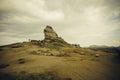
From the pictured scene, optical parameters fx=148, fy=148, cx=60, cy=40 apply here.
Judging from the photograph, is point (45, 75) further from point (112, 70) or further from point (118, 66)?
point (118, 66)

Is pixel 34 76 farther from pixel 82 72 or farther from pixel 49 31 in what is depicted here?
pixel 49 31

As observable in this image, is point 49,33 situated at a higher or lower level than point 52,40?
higher

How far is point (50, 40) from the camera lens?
42.6 m

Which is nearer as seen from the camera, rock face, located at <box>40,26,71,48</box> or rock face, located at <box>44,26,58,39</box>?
rock face, located at <box>40,26,71,48</box>

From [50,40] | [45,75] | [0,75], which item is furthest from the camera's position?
[50,40]

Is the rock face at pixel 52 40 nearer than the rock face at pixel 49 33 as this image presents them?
Yes

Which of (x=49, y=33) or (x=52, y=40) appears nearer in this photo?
(x=52, y=40)

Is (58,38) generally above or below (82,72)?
above

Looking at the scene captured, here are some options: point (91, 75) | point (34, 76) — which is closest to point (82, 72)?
point (91, 75)

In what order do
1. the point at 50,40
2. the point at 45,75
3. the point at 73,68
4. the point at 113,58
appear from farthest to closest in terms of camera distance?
the point at 50,40 → the point at 113,58 → the point at 73,68 → the point at 45,75

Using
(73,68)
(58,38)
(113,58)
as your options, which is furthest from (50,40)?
(73,68)

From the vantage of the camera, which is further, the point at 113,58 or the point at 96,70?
the point at 113,58

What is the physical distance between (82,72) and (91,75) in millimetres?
1165

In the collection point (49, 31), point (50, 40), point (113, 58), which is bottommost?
point (113, 58)
